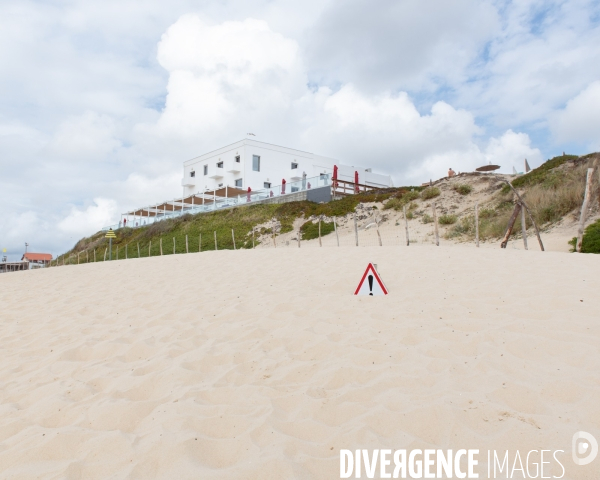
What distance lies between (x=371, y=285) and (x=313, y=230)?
17076 mm

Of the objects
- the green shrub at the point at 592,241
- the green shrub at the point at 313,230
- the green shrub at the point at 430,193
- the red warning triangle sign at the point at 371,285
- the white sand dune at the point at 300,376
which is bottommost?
the white sand dune at the point at 300,376

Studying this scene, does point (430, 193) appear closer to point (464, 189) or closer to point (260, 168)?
point (464, 189)

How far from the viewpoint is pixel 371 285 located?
5.73 metres

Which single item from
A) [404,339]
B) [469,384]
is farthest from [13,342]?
[469,384]

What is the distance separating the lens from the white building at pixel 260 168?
123 ft

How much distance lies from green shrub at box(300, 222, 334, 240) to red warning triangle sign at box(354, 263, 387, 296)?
53.1ft

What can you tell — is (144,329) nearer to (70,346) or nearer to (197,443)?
(70,346)

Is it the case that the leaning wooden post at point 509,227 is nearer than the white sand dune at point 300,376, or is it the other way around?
the white sand dune at point 300,376

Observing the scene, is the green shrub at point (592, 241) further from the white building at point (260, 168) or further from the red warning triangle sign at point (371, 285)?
the white building at point (260, 168)

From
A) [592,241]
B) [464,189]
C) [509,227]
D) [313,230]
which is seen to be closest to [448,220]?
[464,189]

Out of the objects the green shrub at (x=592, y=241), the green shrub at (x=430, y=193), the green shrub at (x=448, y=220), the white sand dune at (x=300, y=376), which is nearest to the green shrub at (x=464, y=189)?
the green shrub at (x=430, y=193)

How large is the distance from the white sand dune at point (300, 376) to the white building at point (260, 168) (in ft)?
100

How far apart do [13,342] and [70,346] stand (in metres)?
1.16

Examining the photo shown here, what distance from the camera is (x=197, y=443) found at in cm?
246
